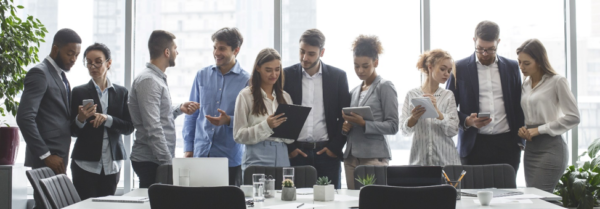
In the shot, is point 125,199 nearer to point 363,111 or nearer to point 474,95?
point 363,111

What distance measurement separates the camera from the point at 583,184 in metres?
4.52

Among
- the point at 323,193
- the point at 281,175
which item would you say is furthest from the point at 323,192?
the point at 281,175

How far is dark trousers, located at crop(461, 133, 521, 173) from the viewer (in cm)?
401

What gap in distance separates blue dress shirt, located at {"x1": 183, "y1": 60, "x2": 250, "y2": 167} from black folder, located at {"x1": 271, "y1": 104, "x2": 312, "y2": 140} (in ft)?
1.75

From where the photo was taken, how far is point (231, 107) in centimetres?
399

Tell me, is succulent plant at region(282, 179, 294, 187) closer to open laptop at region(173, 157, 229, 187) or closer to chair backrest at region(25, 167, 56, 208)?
open laptop at region(173, 157, 229, 187)

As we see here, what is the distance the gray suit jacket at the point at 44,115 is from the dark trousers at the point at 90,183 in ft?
0.45

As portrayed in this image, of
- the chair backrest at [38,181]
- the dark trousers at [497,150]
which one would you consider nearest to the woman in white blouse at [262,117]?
the chair backrest at [38,181]

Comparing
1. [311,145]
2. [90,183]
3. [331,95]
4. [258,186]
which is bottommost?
[90,183]

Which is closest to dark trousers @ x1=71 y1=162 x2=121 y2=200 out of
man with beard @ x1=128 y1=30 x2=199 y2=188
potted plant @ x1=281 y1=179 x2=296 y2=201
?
man with beard @ x1=128 y1=30 x2=199 y2=188

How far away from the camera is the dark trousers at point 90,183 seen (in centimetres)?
361

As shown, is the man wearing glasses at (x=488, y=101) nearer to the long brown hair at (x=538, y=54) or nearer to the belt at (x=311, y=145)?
the long brown hair at (x=538, y=54)

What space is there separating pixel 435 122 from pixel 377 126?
1.40 ft

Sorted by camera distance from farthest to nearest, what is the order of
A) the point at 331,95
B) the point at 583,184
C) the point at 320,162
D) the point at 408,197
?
1. the point at 583,184
2. the point at 331,95
3. the point at 320,162
4. the point at 408,197
